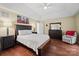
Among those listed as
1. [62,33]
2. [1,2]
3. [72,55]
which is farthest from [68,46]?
[1,2]

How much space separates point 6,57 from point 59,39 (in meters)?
1.32

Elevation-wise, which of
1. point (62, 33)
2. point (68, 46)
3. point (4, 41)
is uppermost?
point (62, 33)

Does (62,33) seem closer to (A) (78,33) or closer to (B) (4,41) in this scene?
(A) (78,33)

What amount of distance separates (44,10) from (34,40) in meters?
0.83

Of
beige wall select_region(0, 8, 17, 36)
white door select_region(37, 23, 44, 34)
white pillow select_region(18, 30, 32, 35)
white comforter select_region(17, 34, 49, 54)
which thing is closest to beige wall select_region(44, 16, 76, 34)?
white door select_region(37, 23, 44, 34)

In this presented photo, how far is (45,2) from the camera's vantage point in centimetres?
165

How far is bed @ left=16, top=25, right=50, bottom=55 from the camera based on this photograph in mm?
1746

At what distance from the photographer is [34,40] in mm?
1945

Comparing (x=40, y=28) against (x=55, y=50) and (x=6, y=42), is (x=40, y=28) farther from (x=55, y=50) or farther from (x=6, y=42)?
(x=6, y=42)

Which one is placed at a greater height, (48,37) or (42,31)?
(42,31)

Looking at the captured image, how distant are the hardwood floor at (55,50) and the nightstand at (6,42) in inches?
3.9

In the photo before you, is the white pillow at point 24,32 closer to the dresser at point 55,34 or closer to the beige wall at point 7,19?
the beige wall at point 7,19

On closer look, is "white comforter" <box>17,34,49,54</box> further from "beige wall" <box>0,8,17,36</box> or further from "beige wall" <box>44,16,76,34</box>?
"beige wall" <box>44,16,76,34</box>

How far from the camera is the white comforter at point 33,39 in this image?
1851mm
